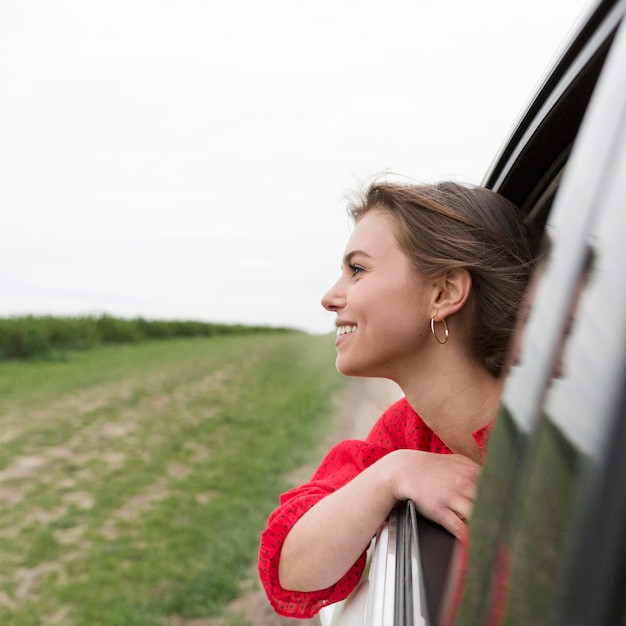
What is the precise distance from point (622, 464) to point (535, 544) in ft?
0.44

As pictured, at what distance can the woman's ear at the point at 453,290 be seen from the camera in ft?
6.15

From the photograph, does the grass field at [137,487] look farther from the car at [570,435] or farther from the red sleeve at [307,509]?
the car at [570,435]

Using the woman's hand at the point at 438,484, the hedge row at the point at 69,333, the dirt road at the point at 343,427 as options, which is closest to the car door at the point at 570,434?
the woman's hand at the point at 438,484

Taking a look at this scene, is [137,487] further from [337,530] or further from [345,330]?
[337,530]

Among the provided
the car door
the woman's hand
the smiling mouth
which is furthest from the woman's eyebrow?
the car door

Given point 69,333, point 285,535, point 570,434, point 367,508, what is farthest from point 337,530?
point 69,333

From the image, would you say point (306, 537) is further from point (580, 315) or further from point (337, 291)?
point (580, 315)

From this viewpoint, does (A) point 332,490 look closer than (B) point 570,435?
No

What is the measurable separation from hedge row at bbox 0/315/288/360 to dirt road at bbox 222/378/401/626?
9695 mm

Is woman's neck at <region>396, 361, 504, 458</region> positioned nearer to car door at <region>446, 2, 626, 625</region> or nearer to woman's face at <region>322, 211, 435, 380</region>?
woman's face at <region>322, 211, 435, 380</region>

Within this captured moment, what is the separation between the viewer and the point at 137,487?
7207 millimetres

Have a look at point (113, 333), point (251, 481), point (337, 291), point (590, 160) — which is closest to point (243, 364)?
point (113, 333)

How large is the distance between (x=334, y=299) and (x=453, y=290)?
33 centimetres

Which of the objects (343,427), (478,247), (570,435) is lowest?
(343,427)
